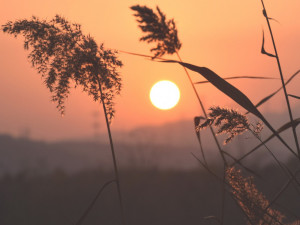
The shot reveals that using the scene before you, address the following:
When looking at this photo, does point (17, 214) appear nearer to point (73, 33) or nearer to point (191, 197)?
point (191, 197)

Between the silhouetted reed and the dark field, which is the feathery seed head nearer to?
the silhouetted reed

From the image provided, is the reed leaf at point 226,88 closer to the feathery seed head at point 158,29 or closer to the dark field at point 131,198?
the feathery seed head at point 158,29

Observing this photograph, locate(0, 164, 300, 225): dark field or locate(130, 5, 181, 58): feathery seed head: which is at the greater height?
locate(130, 5, 181, 58): feathery seed head

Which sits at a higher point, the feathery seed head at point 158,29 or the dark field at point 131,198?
the feathery seed head at point 158,29

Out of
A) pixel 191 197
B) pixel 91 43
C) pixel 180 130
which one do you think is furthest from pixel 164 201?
pixel 180 130

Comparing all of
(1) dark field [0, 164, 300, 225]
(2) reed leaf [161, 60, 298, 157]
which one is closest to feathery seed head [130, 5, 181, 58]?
(2) reed leaf [161, 60, 298, 157]

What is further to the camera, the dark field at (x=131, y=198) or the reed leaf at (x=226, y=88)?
the dark field at (x=131, y=198)

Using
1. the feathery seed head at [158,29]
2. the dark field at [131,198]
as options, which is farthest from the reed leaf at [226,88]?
the dark field at [131,198]

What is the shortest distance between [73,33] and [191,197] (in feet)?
16.5

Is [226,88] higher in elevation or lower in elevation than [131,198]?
higher

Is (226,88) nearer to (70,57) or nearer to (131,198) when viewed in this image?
(70,57)

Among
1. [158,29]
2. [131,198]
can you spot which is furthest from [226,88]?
[131,198]

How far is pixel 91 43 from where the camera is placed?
92.0 inches

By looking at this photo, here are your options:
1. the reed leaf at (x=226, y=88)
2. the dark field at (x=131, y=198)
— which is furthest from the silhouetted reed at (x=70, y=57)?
the dark field at (x=131, y=198)
